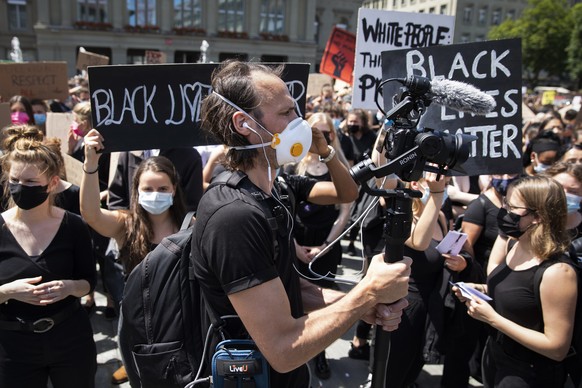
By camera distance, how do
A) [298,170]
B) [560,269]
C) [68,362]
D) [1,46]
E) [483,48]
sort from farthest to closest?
[1,46] < [298,170] < [483,48] < [68,362] < [560,269]

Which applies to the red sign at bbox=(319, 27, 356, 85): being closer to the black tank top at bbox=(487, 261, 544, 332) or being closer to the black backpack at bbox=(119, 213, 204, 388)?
the black tank top at bbox=(487, 261, 544, 332)

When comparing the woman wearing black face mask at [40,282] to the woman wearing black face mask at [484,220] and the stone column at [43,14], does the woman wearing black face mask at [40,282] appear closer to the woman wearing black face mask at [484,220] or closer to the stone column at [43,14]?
the woman wearing black face mask at [484,220]

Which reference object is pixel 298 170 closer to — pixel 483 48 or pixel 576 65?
pixel 483 48

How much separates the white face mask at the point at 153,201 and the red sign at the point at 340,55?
6.27 meters

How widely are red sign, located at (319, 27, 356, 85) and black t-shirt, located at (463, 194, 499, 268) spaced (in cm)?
557

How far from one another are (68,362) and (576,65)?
59141 mm

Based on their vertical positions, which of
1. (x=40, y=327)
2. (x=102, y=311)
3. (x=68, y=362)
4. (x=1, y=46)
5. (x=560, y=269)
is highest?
(x=1, y=46)

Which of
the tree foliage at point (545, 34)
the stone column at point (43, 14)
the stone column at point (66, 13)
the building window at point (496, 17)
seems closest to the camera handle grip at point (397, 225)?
the stone column at point (43, 14)

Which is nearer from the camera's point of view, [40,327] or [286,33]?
[40,327]

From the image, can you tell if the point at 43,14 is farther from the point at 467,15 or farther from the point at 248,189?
the point at 467,15

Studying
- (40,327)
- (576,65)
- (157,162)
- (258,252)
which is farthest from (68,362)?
(576,65)

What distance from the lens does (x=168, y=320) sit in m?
1.65

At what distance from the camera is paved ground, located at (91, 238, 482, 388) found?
11.8 ft

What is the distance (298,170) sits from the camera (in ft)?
13.8
